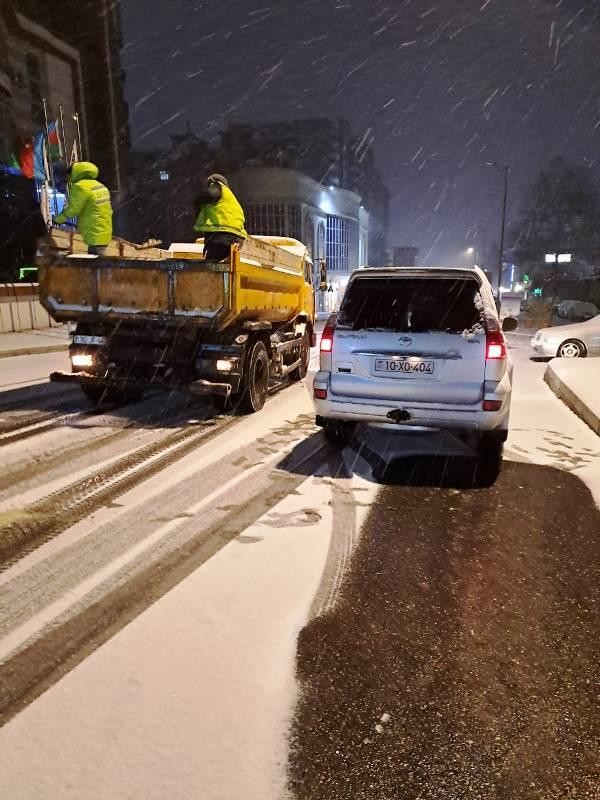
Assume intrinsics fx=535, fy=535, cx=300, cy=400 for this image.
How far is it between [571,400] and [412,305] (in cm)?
418

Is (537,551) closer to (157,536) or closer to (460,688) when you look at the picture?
(460,688)

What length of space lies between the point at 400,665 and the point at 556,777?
0.78m

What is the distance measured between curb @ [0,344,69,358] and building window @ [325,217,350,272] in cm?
5094

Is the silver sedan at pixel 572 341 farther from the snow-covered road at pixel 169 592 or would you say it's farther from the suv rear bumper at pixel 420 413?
the suv rear bumper at pixel 420 413

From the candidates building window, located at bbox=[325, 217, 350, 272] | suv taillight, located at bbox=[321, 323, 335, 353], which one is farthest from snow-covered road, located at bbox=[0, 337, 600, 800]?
building window, located at bbox=[325, 217, 350, 272]

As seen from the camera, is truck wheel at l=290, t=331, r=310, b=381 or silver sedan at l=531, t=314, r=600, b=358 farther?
silver sedan at l=531, t=314, r=600, b=358

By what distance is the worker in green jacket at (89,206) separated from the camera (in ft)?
24.6

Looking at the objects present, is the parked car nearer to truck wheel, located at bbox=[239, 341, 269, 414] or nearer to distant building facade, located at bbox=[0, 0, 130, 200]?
truck wheel, located at bbox=[239, 341, 269, 414]

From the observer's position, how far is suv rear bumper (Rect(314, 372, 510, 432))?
5012mm

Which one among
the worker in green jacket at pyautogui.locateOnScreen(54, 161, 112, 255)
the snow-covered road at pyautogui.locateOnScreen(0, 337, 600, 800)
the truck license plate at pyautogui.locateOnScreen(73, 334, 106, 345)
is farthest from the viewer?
the worker in green jacket at pyautogui.locateOnScreen(54, 161, 112, 255)

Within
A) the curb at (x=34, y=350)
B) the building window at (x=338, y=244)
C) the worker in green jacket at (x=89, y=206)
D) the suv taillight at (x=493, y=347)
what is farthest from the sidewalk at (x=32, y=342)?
the building window at (x=338, y=244)

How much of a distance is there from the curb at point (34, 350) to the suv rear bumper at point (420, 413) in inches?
417

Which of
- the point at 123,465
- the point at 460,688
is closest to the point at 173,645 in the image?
the point at 460,688

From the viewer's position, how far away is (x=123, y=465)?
17.6 ft
